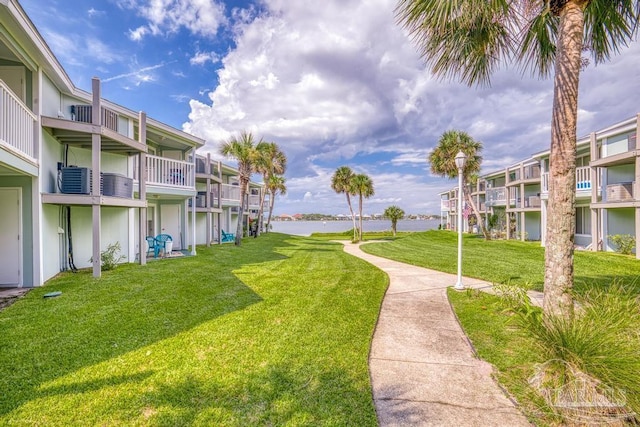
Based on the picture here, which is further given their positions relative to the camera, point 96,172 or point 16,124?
point 96,172

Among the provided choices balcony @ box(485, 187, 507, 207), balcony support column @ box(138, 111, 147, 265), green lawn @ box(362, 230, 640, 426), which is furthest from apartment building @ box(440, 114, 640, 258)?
balcony support column @ box(138, 111, 147, 265)

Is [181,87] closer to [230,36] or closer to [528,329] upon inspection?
[230,36]

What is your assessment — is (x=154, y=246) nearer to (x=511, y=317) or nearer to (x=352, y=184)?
(x=511, y=317)

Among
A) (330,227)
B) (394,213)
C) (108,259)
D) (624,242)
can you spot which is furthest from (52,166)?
(330,227)

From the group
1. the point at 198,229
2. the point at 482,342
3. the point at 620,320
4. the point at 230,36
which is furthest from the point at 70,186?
the point at 198,229

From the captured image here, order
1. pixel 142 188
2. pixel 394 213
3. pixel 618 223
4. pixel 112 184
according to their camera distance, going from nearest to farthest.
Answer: pixel 112 184 → pixel 142 188 → pixel 618 223 → pixel 394 213

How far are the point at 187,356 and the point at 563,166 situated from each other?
17.4 feet

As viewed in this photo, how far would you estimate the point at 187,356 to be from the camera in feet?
13.1

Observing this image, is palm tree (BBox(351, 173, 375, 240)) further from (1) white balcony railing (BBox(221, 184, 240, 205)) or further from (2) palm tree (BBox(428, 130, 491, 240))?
(1) white balcony railing (BBox(221, 184, 240, 205))

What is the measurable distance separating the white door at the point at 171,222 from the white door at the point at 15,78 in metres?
9.34

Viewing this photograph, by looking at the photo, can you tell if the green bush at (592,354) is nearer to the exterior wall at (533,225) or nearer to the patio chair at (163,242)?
the patio chair at (163,242)

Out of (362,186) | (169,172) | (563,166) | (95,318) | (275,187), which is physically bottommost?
(95,318)

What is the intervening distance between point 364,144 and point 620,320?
2783cm

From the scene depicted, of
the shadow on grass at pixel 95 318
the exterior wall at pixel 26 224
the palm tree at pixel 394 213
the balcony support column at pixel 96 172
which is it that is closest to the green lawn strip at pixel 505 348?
the shadow on grass at pixel 95 318
